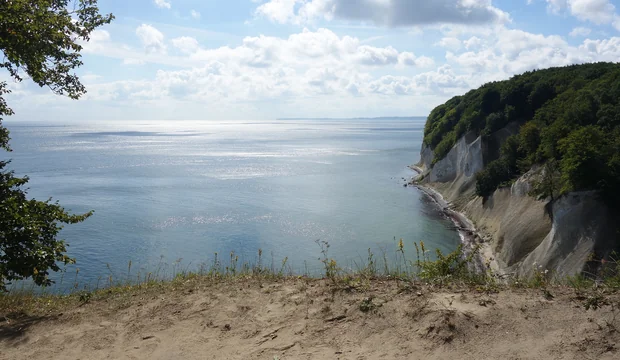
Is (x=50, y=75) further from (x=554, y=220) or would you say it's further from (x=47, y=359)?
(x=554, y=220)

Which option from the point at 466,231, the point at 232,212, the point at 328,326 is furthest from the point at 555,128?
the point at 328,326

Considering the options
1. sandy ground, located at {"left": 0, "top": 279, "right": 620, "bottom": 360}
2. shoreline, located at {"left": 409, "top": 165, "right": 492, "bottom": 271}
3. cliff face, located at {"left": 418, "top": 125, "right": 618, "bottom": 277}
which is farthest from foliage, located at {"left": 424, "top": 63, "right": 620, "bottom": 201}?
sandy ground, located at {"left": 0, "top": 279, "right": 620, "bottom": 360}

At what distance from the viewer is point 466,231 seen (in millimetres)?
43156

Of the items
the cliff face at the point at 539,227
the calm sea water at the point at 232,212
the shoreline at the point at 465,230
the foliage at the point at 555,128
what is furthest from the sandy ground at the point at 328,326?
the foliage at the point at 555,128

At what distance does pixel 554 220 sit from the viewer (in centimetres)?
2866

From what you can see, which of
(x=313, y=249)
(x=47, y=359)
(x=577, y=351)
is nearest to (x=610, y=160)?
(x=313, y=249)

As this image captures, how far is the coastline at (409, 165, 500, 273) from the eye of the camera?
33.7 m

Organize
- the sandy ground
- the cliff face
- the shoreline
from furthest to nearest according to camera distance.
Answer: the shoreline, the cliff face, the sandy ground

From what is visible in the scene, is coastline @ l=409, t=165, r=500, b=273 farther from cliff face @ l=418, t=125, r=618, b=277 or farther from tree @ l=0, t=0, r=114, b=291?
tree @ l=0, t=0, r=114, b=291

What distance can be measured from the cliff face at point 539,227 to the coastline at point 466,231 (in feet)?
1.72

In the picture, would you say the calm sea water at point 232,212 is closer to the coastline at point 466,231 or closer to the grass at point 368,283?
the coastline at point 466,231

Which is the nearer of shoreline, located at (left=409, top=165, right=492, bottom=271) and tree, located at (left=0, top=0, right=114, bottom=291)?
tree, located at (left=0, top=0, right=114, bottom=291)

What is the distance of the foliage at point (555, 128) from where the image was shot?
27.9 metres

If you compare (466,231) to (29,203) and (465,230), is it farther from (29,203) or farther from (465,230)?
(29,203)
